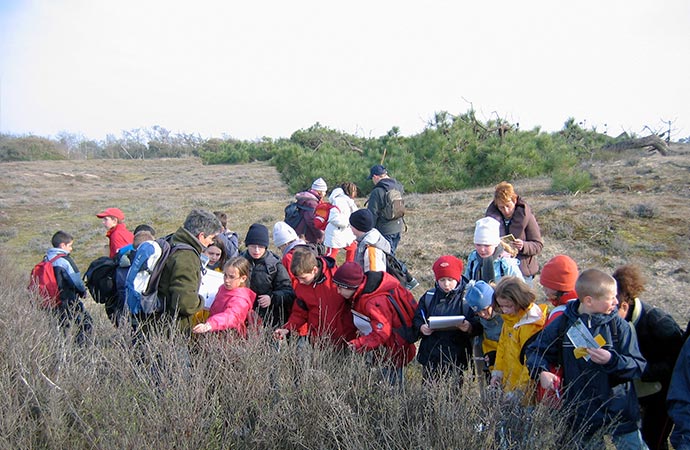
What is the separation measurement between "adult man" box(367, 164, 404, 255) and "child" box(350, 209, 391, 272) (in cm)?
197

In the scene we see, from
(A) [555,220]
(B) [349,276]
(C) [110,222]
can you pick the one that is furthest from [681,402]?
(A) [555,220]

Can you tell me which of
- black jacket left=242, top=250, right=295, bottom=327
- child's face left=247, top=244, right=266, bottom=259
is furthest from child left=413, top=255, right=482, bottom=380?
child's face left=247, top=244, right=266, bottom=259

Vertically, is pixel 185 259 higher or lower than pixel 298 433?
higher

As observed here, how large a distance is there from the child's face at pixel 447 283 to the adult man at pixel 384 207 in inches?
126

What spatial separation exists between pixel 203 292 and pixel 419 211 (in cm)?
946

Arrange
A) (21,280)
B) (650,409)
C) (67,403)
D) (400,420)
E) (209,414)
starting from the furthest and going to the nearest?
(21,280) → (650,409) → (67,403) → (209,414) → (400,420)

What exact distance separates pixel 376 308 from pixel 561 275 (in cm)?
122

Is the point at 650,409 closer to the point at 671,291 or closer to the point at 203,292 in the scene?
the point at 203,292

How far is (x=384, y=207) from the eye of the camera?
662 centimetres

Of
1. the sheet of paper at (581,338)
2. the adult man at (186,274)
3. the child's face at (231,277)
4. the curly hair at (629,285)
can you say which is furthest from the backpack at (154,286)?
the curly hair at (629,285)

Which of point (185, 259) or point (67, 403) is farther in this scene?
point (185, 259)

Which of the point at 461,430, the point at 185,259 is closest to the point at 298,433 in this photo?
the point at 461,430

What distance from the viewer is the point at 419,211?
1298 cm

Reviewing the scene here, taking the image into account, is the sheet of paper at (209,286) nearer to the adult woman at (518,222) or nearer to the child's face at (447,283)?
the child's face at (447,283)
